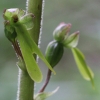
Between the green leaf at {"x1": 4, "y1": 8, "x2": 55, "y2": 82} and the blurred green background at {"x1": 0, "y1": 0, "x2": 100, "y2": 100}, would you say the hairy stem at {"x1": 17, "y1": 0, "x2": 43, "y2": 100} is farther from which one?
the blurred green background at {"x1": 0, "y1": 0, "x2": 100, "y2": 100}

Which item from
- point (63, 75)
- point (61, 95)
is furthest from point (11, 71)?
point (61, 95)

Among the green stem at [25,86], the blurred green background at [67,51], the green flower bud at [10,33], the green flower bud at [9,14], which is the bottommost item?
the blurred green background at [67,51]

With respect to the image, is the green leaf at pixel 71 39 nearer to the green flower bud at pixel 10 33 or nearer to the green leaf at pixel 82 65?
the green leaf at pixel 82 65

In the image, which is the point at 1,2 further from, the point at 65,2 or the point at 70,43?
the point at 70,43

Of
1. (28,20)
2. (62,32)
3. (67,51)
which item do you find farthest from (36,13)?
(67,51)

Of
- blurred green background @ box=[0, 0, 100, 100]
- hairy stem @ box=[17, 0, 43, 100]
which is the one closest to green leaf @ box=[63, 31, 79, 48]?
hairy stem @ box=[17, 0, 43, 100]

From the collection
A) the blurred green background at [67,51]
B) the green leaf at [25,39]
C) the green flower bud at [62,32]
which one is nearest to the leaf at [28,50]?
the green leaf at [25,39]
